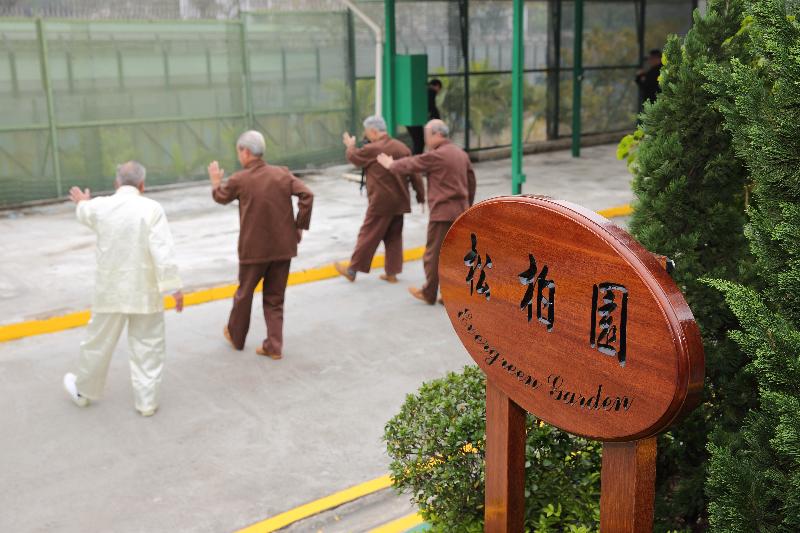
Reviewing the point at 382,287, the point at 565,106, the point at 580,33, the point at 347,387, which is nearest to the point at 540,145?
the point at 565,106

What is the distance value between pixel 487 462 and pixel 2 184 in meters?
11.6

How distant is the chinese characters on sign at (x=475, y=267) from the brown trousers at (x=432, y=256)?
5100 millimetres

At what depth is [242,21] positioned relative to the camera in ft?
50.3

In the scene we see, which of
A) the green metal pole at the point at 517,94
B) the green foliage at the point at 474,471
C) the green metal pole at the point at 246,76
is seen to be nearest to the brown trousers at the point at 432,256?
the green metal pole at the point at 517,94

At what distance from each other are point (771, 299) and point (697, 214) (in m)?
1.05

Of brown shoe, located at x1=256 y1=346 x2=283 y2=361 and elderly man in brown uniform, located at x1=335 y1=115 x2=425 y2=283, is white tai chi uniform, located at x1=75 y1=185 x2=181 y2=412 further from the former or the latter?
elderly man in brown uniform, located at x1=335 y1=115 x2=425 y2=283

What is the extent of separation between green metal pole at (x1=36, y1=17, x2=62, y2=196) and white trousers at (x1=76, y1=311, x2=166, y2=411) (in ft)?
26.7

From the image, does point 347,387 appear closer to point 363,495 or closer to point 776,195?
point 363,495

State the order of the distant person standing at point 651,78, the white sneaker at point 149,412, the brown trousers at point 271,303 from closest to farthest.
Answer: the white sneaker at point 149,412, the brown trousers at point 271,303, the distant person standing at point 651,78

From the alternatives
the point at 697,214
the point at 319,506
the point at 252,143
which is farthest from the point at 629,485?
the point at 252,143

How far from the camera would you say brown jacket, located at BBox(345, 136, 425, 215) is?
8969 millimetres

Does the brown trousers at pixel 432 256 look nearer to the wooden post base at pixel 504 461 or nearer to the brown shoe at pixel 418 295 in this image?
the brown shoe at pixel 418 295

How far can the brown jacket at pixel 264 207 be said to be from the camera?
6.99 metres

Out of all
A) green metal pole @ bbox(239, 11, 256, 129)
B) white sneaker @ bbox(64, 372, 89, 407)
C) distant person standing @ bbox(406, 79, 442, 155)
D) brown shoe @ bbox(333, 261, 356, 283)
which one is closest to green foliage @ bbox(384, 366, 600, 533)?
white sneaker @ bbox(64, 372, 89, 407)
